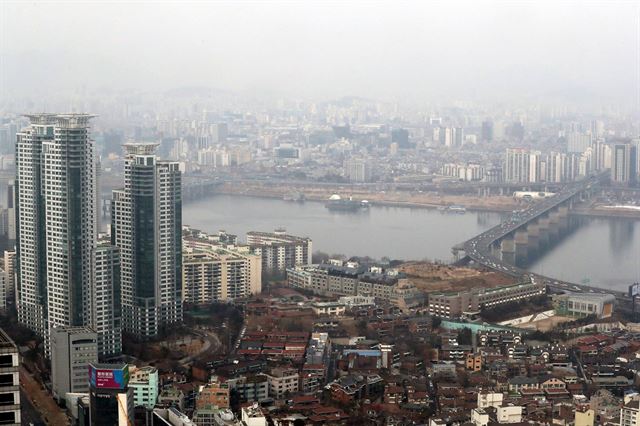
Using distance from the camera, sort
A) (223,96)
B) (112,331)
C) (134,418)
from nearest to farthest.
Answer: (134,418)
(112,331)
(223,96)

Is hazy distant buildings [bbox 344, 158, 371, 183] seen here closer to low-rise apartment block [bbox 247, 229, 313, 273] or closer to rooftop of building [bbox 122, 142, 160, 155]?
low-rise apartment block [bbox 247, 229, 313, 273]

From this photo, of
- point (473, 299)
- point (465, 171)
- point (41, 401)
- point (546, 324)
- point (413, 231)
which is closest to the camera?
point (41, 401)

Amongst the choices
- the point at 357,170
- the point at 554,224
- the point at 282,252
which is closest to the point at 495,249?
the point at 554,224

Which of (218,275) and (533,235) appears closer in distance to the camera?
(218,275)

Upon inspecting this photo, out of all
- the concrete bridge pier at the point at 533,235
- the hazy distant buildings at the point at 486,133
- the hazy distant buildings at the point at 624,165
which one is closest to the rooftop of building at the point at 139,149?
the concrete bridge pier at the point at 533,235

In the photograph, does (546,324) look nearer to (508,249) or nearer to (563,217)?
(508,249)

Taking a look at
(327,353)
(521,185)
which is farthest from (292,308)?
(521,185)

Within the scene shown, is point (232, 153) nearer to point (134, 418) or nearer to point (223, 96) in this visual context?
point (223, 96)
